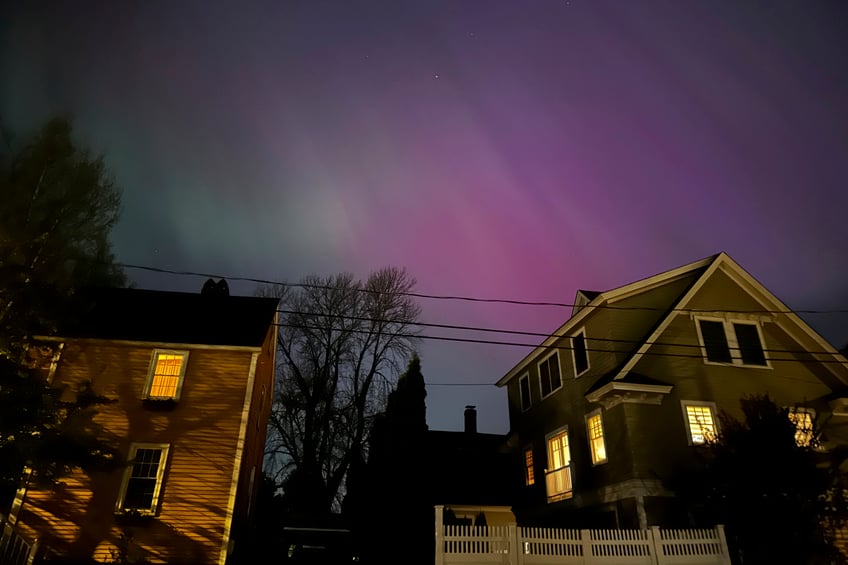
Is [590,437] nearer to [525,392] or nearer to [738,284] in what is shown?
[525,392]

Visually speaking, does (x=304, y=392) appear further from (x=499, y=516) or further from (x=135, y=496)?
(x=135, y=496)

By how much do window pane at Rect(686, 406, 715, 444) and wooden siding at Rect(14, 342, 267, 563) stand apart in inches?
599

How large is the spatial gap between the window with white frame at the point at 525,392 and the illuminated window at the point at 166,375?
1570 centimetres

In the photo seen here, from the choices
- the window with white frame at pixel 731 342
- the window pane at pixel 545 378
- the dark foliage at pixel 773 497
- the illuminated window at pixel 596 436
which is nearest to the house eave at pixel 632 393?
the illuminated window at pixel 596 436

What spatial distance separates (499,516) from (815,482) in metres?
13.6

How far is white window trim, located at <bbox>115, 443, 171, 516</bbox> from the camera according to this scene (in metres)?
16.3

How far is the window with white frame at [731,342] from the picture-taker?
768 inches

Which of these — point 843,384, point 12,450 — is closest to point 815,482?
point 843,384

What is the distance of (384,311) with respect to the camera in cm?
3472

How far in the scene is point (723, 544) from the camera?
561 inches

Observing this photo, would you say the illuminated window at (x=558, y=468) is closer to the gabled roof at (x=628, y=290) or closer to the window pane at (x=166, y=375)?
the gabled roof at (x=628, y=290)

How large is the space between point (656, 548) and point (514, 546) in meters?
3.93

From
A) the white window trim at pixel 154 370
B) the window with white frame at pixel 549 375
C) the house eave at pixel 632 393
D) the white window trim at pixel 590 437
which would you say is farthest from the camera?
the window with white frame at pixel 549 375

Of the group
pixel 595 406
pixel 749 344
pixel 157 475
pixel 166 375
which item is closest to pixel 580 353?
pixel 595 406
